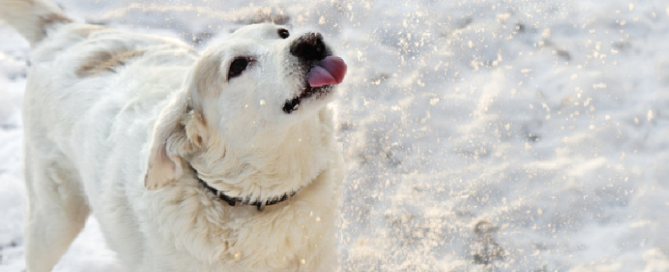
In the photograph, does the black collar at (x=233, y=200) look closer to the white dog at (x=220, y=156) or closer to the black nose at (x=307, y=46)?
the white dog at (x=220, y=156)

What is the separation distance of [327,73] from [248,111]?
424 millimetres

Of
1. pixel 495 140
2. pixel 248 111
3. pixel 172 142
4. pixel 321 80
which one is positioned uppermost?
pixel 495 140

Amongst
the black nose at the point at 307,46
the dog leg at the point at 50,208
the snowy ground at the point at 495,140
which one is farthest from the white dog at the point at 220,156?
the snowy ground at the point at 495,140

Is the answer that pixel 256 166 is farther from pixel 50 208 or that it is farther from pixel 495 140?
pixel 495 140

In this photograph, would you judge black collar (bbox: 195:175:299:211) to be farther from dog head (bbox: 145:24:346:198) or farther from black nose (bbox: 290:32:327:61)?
black nose (bbox: 290:32:327:61)

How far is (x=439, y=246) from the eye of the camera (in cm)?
366

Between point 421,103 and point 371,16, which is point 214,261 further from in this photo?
point 371,16

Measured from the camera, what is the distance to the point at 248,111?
225cm

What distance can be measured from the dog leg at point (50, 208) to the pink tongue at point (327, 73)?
1883 mm

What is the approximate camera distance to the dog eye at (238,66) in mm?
2240

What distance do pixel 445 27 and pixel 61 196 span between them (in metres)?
3.65

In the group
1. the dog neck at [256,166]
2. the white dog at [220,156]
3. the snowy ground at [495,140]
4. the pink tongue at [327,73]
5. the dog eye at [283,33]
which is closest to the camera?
the pink tongue at [327,73]

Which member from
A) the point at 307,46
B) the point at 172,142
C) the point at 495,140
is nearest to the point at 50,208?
the point at 172,142

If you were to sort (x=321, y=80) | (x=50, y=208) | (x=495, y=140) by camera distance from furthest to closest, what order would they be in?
(x=495, y=140)
(x=50, y=208)
(x=321, y=80)
